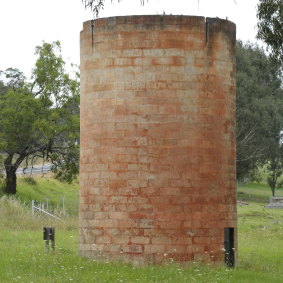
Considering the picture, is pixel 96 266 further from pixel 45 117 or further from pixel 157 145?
pixel 45 117

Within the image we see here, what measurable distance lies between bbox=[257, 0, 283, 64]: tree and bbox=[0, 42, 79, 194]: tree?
16.2 m

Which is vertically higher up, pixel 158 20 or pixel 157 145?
pixel 158 20

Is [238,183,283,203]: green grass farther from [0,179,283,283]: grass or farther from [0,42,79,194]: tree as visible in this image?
[0,179,283,283]: grass

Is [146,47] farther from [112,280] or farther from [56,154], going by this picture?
[56,154]

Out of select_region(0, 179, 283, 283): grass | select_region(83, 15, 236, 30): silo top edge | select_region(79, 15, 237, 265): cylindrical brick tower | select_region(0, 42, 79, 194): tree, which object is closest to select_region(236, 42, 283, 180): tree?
select_region(0, 42, 79, 194): tree

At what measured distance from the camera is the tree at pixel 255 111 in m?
53.8

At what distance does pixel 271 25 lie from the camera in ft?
76.9

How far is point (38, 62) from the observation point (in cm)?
3909

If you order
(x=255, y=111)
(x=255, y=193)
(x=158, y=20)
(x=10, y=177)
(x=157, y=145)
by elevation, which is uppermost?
(x=255, y=111)

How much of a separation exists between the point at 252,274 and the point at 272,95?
4372 cm

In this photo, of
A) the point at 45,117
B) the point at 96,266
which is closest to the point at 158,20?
the point at 96,266

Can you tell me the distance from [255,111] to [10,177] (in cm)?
2066

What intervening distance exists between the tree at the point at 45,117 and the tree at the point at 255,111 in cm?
1680

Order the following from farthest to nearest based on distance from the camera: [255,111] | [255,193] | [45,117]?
[255,193], [255,111], [45,117]
